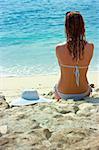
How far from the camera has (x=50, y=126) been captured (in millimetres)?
3021

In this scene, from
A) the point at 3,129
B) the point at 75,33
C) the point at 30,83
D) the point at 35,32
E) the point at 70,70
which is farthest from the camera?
the point at 35,32

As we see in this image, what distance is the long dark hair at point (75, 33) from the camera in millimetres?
4137

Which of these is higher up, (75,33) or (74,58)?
(75,33)

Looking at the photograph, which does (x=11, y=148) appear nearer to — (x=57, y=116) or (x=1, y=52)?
(x=57, y=116)

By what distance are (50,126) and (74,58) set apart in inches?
53.5

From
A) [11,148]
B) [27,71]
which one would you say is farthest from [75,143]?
[27,71]

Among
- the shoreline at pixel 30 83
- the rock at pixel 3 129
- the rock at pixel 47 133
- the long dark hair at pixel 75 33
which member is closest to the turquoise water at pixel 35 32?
the shoreline at pixel 30 83

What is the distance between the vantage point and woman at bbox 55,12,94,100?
4.16 meters

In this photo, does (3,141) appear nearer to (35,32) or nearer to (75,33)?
(75,33)

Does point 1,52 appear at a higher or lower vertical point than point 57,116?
lower

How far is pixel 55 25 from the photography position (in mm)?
14891

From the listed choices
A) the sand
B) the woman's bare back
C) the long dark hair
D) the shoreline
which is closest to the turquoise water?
the shoreline

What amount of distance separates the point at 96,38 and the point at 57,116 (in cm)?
901

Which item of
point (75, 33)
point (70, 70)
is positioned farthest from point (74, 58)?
point (75, 33)
